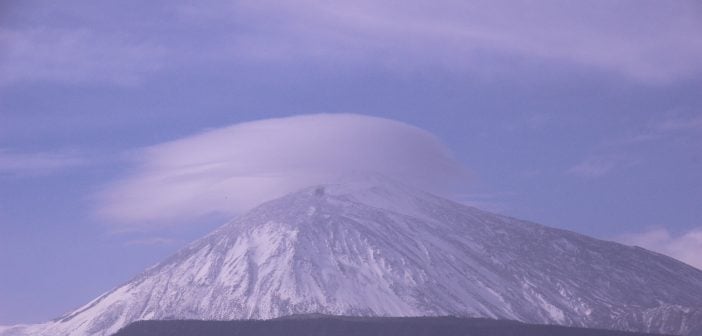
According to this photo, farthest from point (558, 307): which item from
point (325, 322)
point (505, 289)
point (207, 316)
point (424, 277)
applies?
point (325, 322)

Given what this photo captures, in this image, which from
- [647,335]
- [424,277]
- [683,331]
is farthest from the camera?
[424,277]

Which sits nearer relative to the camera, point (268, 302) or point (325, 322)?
point (325, 322)

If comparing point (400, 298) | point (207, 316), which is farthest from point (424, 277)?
point (207, 316)

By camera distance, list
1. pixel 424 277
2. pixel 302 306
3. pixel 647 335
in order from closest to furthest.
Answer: pixel 647 335
pixel 302 306
pixel 424 277

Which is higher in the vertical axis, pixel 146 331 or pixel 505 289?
pixel 505 289

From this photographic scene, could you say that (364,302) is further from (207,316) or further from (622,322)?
(622,322)

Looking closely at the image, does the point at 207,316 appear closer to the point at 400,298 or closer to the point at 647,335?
the point at 400,298
